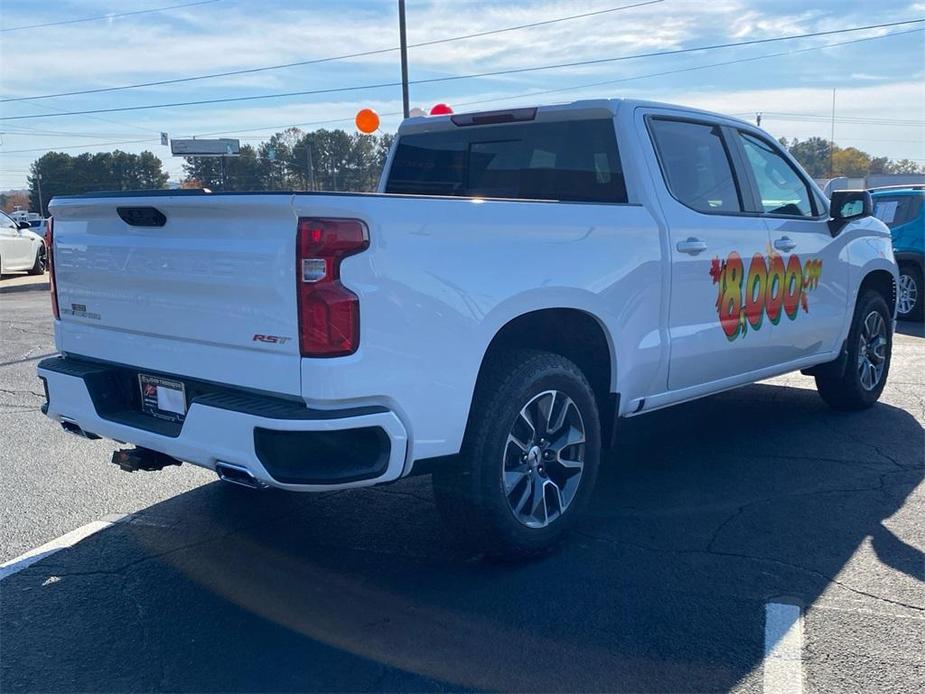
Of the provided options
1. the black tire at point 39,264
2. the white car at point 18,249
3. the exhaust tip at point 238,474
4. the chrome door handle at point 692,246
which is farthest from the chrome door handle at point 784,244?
the black tire at point 39,264

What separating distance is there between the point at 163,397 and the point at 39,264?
1987cm

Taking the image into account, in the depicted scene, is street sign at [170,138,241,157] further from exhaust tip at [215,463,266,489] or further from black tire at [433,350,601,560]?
exhaust tip at [215,463,266,489]

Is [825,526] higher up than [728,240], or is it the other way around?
[728,240]

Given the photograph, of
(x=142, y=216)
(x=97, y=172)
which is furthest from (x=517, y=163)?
(x=97, y=172)

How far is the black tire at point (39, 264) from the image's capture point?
2116cm

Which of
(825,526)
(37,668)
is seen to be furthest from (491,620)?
(825,526)

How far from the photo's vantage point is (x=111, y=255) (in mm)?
3912

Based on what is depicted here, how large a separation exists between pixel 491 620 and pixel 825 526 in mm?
1979

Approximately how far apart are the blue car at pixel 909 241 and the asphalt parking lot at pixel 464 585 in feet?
23.4

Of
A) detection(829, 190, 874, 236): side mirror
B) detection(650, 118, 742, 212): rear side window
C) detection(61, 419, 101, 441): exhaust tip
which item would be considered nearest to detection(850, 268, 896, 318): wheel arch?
detection(829, 190, 874, 236): side mirror

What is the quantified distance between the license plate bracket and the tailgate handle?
64cm

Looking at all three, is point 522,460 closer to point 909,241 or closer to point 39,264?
point 909,241

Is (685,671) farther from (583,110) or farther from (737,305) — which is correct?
(583,110)

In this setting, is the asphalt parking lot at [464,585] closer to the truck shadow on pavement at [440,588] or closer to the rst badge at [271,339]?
the truck shadow on pavement at [440,588]
